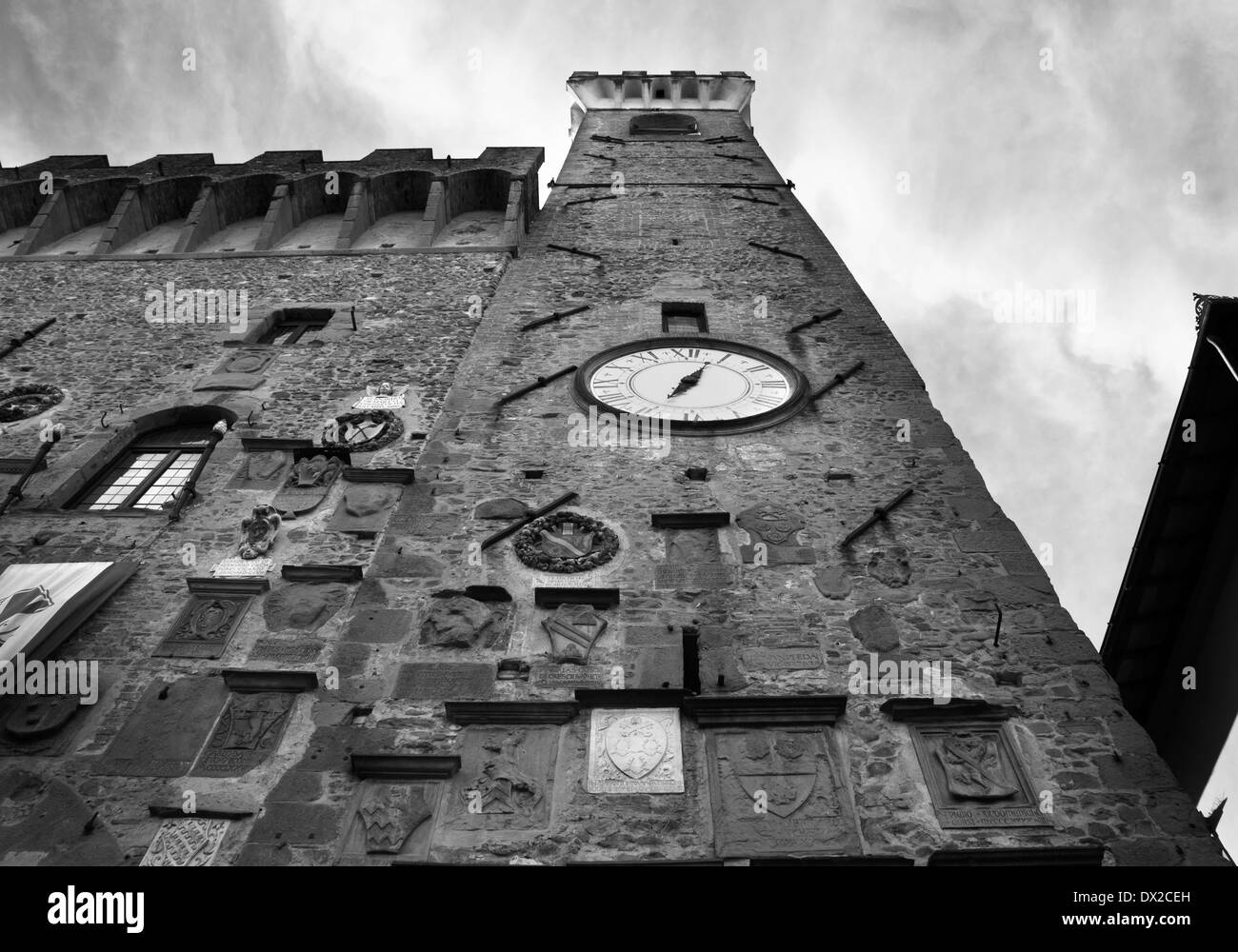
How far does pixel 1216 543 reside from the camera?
1027 centimetres

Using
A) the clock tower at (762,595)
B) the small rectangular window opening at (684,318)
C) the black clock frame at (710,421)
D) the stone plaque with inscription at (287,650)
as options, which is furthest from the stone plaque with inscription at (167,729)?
the small rectangular window opening at (684,318)

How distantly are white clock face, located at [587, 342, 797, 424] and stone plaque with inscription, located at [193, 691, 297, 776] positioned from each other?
4648 mm

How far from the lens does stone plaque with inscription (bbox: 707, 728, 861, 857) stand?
585 centimetres

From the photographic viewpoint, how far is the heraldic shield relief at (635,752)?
623 centimetres

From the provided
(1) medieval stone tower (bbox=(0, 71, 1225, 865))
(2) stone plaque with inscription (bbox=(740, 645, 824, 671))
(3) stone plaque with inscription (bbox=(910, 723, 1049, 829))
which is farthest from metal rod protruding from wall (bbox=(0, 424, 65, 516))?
(3) stone plaque with inscription (bbox=(910, 723, 1049, 829))

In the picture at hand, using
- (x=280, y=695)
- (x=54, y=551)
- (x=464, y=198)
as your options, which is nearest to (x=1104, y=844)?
(x=280, y=695)

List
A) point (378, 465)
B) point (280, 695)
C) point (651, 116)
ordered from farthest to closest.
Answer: point (651, 116) < point (378, 465) < point (280, 695)

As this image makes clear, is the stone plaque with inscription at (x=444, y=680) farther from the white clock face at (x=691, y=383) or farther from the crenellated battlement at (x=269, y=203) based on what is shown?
the crenellated battlement at (x=269, y=203)

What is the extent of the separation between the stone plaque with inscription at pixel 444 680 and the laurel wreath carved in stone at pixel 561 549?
47.4 inches

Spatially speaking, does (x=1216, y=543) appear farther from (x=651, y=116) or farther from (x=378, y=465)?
(x=651, y=116)

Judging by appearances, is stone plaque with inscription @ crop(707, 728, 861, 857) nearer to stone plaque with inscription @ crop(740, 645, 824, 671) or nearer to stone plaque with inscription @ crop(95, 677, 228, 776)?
stone plaque with inscription @ crop(740, 645, 824, 671)

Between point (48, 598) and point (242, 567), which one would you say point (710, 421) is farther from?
point (48, 598)

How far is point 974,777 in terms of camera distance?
615 centimetres
